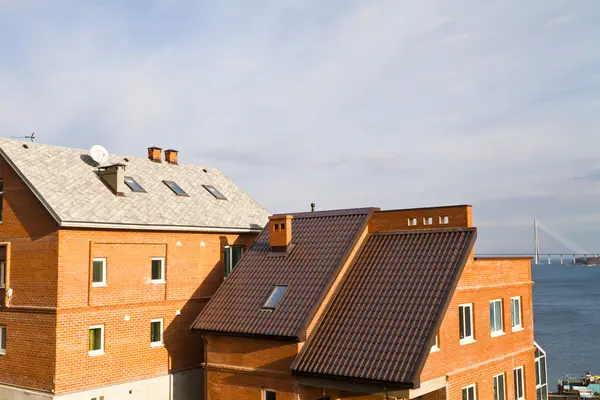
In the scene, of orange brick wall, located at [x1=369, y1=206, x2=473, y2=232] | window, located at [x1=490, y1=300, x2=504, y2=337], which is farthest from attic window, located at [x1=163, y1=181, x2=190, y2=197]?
window, located at [x1=490, y1=300, x2=504, y2=337]

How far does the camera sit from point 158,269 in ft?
84.5

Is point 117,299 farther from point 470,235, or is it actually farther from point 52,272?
point 470,235

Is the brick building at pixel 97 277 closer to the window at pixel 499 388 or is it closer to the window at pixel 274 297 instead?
the window at pixel 274 297

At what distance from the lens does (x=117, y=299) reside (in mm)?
23672

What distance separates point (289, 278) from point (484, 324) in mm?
7933

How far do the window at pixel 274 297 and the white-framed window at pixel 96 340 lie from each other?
7.40 metres

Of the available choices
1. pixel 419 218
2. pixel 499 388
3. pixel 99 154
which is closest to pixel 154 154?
pixel 99 154

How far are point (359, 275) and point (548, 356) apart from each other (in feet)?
219

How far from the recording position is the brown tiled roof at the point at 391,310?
1725 centimetres

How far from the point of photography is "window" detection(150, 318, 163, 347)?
25128 millimetres

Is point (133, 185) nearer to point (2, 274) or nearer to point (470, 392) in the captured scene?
point (2, 274)

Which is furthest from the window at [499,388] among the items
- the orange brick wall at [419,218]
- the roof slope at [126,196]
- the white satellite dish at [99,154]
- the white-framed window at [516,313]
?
the white satellite dish at [99,154]

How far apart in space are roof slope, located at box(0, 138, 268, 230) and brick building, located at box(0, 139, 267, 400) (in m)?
0.08

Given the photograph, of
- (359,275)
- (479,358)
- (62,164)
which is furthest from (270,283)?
(62,164)
